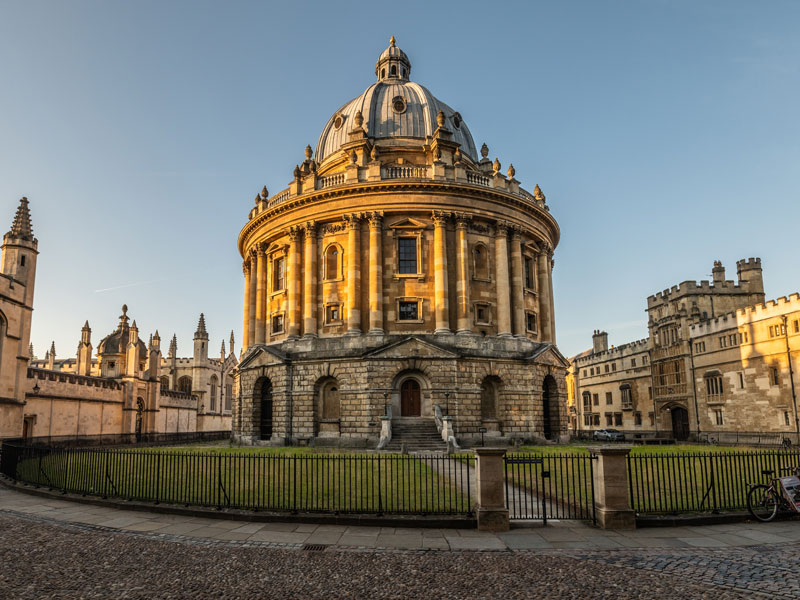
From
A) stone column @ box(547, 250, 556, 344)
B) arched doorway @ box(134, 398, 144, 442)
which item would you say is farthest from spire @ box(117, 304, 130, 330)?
stone column @ box(547, 250, 556, 344)

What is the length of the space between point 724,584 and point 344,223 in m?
31.5

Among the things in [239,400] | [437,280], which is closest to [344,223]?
[437,280]

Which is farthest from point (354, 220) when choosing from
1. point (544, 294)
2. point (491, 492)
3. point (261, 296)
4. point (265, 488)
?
point (491, 492)

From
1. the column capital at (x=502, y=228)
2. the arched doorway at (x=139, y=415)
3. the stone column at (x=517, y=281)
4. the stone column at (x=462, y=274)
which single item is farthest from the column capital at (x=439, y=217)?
the arched doorway at (x=139, y=415)

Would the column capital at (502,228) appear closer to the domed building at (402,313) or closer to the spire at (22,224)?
the domed building at (402,313)

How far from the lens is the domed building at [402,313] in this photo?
3375cm

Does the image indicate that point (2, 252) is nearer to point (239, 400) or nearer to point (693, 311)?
point (239, 400)

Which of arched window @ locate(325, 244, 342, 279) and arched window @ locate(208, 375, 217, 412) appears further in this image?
arched window @ locate(208, 375, 217, 412)

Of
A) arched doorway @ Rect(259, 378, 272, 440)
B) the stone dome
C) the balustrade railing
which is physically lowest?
arched doorway @ Rect(259, 378, 272, 440)

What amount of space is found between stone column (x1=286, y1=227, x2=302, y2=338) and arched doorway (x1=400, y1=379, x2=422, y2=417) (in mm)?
8268

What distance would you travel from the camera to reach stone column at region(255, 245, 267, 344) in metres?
41.6

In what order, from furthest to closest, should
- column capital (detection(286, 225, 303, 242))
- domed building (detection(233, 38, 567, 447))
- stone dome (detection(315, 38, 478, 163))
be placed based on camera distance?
stone dome (detection(315, 38, 478, 163)) → column capital (detection(286, 225, 303, 242)) → domed building (detection(233, 38, 567, 447))

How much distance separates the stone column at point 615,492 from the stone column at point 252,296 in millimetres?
33629

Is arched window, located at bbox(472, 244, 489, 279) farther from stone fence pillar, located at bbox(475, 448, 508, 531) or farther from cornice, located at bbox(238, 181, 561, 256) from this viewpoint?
stone fence pillar, located at bbox(475, 448, 508, 531)
